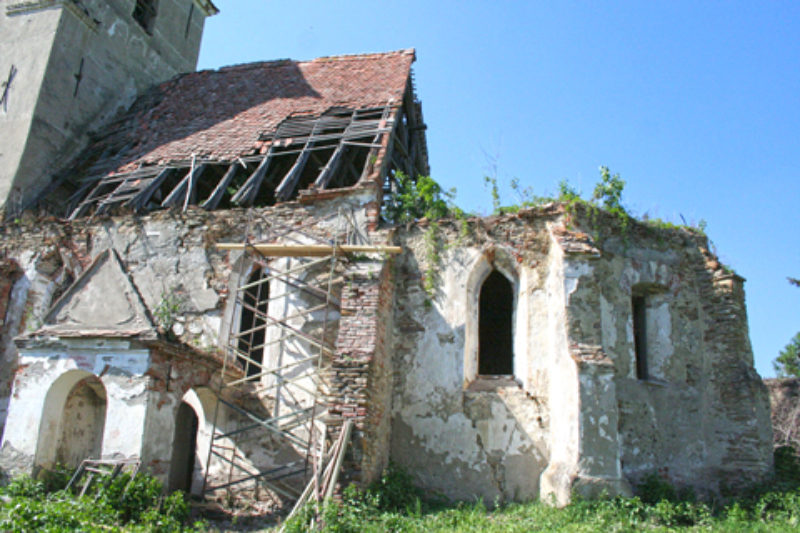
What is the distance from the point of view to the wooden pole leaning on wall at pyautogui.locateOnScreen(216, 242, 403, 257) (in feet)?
34.7

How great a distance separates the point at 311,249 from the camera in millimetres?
10711

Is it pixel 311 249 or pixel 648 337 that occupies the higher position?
pixel 311 249

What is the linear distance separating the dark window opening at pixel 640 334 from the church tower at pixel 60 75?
12.8 m

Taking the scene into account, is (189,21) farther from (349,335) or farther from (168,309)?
(349,335)

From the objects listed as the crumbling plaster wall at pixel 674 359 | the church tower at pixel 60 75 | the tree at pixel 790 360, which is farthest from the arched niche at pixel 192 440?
the tree at pixel 790 360

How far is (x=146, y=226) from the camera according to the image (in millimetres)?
12516

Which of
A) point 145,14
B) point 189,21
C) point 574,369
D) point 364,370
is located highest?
point 189,21

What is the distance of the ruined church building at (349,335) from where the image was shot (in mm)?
9141

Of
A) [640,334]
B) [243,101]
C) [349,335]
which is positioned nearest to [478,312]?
[349,335]

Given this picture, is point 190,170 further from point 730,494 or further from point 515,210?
point 730,494

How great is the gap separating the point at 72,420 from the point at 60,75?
9578 mm

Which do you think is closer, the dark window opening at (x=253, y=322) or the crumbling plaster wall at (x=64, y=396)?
the crumbling plaster wall at (x=64, y=396)

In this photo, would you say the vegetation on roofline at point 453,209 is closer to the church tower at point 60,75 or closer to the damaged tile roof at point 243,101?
the damaged tile roof at point 243,101

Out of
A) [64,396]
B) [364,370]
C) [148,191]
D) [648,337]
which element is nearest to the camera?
[64,396]
